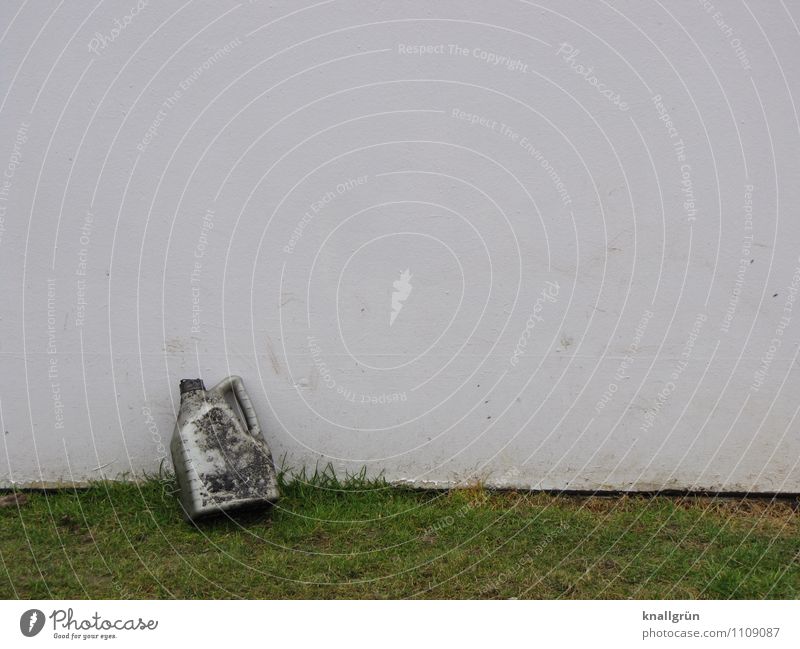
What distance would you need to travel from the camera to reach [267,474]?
3287 mm

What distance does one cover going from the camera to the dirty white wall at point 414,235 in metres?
3.33

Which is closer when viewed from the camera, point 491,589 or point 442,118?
point 491,589

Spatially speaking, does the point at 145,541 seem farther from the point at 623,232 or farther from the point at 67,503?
the point at 623,232

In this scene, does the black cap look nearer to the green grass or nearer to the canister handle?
the canister handle

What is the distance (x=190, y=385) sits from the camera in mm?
3416

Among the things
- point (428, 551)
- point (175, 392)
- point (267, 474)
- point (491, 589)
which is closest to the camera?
point (491, 589)

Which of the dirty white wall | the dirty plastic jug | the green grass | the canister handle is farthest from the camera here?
the canister handle

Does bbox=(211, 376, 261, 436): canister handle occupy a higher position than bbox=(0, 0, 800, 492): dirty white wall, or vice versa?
bbox=(0, 0, 800, 492): dirty white wall

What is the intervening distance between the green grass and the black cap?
425 millimetres

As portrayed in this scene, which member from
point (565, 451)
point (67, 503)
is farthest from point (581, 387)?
point (67, 503)

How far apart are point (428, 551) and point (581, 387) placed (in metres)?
1.00

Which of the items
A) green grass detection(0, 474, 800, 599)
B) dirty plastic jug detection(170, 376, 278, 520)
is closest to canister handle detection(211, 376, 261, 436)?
dirty plastic jug detection(170, 376, 278, 520)

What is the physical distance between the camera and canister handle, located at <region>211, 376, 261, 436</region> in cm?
344

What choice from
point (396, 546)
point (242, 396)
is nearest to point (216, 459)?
point (242, 396)
